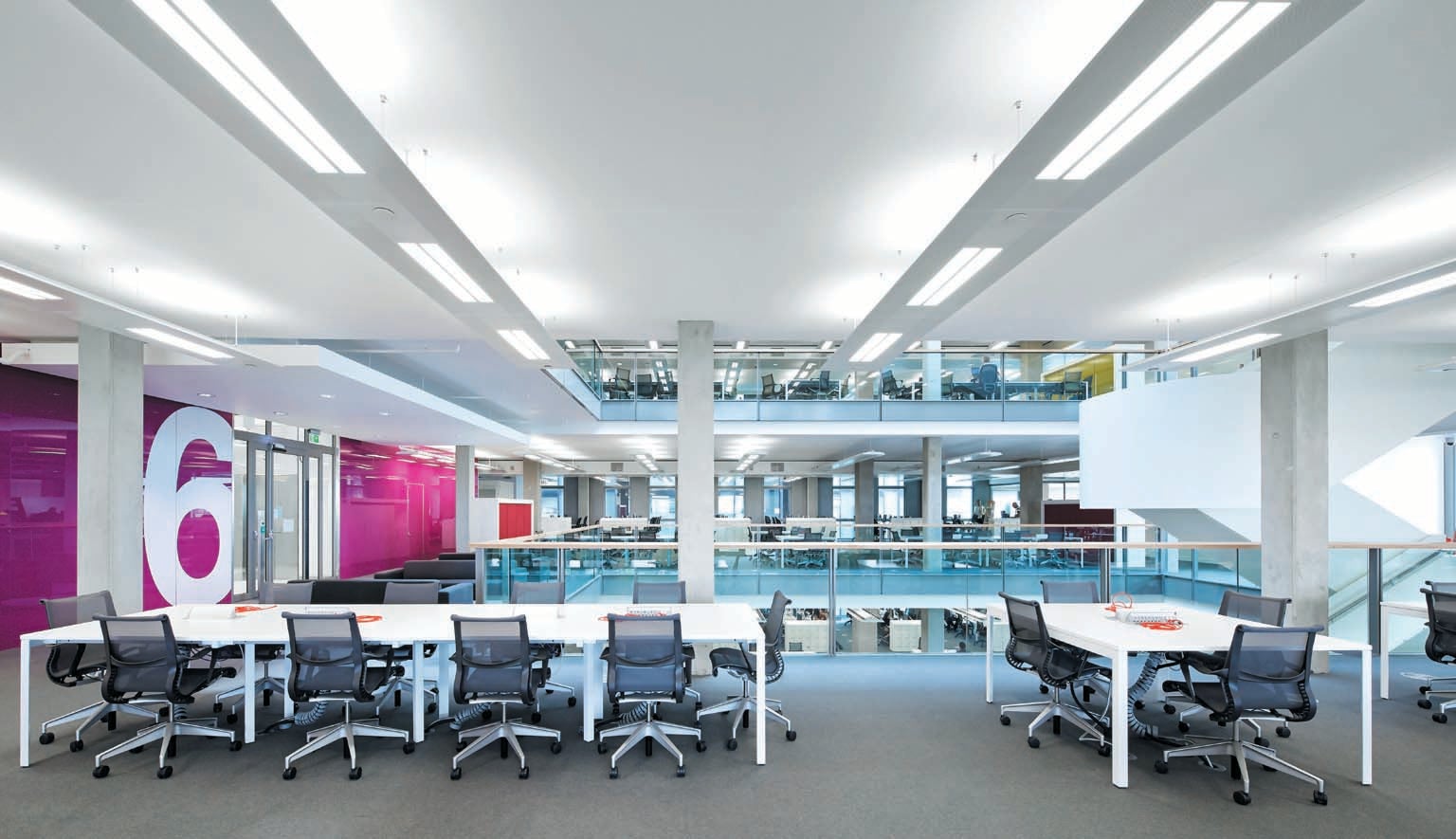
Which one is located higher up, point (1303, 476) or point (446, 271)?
point (446, 271)

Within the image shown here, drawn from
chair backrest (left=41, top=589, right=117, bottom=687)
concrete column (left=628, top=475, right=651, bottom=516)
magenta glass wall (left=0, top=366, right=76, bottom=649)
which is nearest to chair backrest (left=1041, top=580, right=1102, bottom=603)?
chair backrest (left=41, top=589, right=117, bottom=687)

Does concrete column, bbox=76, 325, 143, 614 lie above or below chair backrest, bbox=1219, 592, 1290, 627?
above

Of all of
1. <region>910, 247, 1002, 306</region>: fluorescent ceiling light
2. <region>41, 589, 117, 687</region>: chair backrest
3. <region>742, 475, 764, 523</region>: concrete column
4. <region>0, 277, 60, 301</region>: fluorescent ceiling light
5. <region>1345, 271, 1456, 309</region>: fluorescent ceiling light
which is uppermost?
<region>910, 247, 1002, 306</region>: fluorescent ceiling light

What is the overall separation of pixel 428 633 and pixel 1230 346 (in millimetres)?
6318

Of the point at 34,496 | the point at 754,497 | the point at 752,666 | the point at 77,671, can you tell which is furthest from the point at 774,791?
the point at 754,497

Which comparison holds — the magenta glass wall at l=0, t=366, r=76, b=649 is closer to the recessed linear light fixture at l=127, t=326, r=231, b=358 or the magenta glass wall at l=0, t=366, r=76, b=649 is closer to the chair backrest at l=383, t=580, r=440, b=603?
A: the recessed linear light fixture at l=127, t=326, r=231, b=358

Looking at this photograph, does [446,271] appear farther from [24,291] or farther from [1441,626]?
[1441,626]

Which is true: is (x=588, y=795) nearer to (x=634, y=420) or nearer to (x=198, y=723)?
(x=198, y=723)

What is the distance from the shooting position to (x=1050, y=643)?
16.1 ft

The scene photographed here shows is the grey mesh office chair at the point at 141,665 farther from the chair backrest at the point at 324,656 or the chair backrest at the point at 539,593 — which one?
the chair backrest at the point at 539,593

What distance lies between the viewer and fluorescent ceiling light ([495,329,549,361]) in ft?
18.0

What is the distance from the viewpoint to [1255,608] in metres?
5.39

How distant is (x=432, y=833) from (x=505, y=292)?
9.76 feet

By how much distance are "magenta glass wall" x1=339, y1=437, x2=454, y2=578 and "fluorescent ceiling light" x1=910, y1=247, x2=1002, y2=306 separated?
13.8 m
